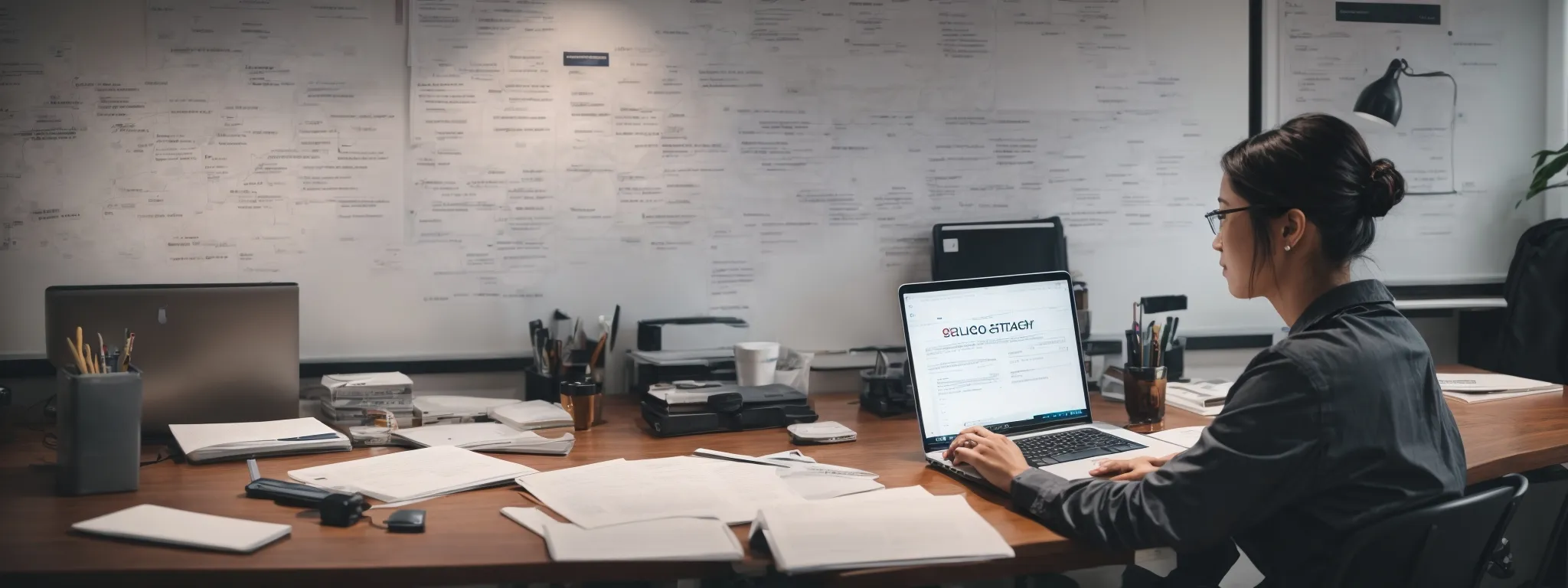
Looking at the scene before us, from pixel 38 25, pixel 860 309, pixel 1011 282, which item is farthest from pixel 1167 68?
pixel 38 25

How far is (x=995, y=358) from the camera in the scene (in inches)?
79.1

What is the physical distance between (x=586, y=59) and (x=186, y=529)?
1544 mm

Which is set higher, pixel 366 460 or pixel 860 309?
pixel 860 309

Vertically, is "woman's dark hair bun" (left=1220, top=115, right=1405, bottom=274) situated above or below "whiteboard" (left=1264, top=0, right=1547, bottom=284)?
below

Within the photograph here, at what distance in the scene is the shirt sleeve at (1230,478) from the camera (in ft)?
4.44

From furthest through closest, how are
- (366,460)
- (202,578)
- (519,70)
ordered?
(519,70)
(366,460)
(202,578)

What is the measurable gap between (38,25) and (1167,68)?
2847 millimetres

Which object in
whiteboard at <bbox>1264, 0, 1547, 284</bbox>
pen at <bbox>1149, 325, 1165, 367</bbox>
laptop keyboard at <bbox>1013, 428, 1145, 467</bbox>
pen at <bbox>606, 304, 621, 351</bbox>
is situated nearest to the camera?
laptop keyboard at <bbox>1013, 428, 1145, 467</bbox>

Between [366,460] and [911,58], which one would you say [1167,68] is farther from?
[366,460]

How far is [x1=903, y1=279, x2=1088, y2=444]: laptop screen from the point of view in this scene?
1.95 meters

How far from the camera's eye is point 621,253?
107 inches

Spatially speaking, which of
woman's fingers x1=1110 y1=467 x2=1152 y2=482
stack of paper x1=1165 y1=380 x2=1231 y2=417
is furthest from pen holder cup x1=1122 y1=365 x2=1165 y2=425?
woman's fingers x1=1110 y1=467 x2=1152 y2=482

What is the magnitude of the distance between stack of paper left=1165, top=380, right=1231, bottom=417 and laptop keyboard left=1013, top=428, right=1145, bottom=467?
1.58 ft

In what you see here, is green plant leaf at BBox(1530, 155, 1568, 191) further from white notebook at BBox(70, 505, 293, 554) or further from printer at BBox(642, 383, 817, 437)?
white notebook at BBox(70, 505, 293, 554)
